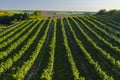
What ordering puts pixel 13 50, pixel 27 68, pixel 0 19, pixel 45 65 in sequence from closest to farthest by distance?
1. pixel 27 68
2. pixel 45 65
3. pixel 13 50
4. pixel 0 19

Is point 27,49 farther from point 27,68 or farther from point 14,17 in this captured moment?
point 14,17

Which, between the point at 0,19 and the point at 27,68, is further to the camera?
the point at 0,19

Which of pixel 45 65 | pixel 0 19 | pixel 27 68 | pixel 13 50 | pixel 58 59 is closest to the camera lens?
pixel 27 68

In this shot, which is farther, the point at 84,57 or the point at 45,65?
the point at 84,57

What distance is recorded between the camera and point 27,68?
32406mm

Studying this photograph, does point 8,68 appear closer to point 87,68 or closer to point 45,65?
point 45,65

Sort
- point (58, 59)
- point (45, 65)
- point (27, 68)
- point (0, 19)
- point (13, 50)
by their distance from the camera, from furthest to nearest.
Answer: point (0, 19)
point (13, 50)
point (58, 59)
point (45, 65)
point (27, 68)

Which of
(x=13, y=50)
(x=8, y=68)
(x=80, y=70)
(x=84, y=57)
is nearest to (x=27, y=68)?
(x=8, y=68)

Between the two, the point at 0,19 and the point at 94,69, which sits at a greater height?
the point at 94,69

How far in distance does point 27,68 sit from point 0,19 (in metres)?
87.4

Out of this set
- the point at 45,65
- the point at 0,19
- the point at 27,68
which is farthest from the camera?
the point at 0,19

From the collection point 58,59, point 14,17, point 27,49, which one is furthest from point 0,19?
point 58,59

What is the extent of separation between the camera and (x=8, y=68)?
1303 inches

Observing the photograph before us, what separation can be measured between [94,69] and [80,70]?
2094 mm
